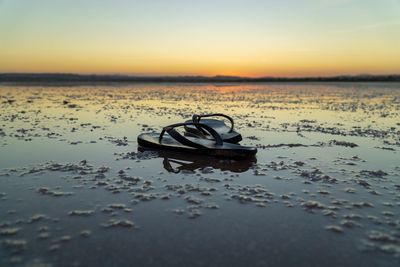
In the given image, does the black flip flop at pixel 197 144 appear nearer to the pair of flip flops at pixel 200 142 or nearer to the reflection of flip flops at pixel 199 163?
the pair of flip flops at pixel 200 142

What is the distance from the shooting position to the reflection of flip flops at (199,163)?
330 inches

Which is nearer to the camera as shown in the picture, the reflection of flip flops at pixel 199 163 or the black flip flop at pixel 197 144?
the reflection of flip flops at pixel 199 163

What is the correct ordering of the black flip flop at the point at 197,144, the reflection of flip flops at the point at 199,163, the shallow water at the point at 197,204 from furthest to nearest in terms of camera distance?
the black flip flop at the point at 197,144
the reflection of flip flops at the point at 199,163
the shallow water at the point at 197,204

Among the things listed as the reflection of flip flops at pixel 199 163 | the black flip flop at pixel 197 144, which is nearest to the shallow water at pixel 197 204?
the reflection of flip flops at pixel 199 163

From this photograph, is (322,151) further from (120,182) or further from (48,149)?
(48,149)

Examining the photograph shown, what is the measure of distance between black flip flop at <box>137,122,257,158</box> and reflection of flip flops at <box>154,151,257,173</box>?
17 centimetres

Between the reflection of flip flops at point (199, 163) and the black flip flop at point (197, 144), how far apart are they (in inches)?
6.8

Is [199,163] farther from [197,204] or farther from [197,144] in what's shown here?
[197,204]

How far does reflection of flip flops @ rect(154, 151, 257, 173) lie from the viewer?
838 cm

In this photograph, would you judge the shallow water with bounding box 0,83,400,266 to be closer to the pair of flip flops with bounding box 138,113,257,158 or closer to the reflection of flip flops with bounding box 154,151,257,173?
the reflection of flip flops with bounding box 154,151,257,173

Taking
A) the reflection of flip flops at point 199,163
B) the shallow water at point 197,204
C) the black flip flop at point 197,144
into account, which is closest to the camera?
the shallow water at point 197,204

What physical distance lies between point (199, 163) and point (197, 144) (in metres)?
0.82

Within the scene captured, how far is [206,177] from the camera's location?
25.1 feet

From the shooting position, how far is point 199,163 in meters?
8.84
